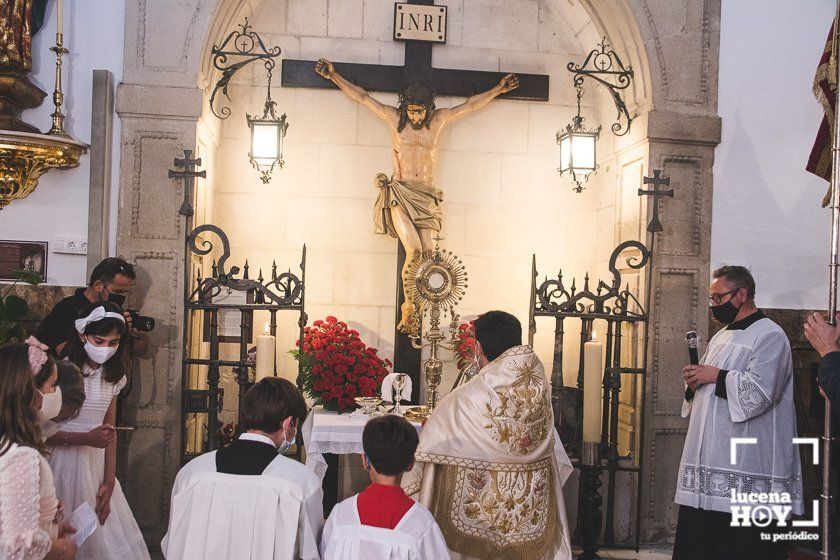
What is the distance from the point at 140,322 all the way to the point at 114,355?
127 centimetres

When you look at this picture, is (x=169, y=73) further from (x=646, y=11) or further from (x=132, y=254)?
(x=646, y=11)

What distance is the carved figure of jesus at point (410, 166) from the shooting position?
7.07 meters

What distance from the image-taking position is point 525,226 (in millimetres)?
7809

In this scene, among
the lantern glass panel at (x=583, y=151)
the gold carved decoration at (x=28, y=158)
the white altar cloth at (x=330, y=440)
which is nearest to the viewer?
the white altar cloth at (x=330, y=440)

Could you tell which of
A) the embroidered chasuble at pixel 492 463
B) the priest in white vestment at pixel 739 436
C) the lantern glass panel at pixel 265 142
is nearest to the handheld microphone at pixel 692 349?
the priest in white vestment at pixel 739 436

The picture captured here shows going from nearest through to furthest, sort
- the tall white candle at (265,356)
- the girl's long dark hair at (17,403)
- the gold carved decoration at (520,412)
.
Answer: the girl's long dark hair at (17,403)
the gold carved decoration at (520,412)
the tall white candle at (265,356)

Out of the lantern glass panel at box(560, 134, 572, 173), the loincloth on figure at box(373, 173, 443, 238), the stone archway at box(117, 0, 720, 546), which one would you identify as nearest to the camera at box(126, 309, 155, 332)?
the stone archway at box(117, 0, 720, 546)

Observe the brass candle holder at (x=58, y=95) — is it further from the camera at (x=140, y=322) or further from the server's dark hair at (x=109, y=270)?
the camera at (x=140, y=322)

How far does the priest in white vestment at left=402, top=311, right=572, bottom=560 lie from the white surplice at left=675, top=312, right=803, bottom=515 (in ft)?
3.83

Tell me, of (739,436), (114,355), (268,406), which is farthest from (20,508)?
(739,436)

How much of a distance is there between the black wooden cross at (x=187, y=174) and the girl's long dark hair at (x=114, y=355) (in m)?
1.52

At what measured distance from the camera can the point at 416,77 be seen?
24.5ft

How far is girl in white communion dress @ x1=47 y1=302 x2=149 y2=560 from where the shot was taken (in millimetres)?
4043

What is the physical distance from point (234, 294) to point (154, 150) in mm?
1565
